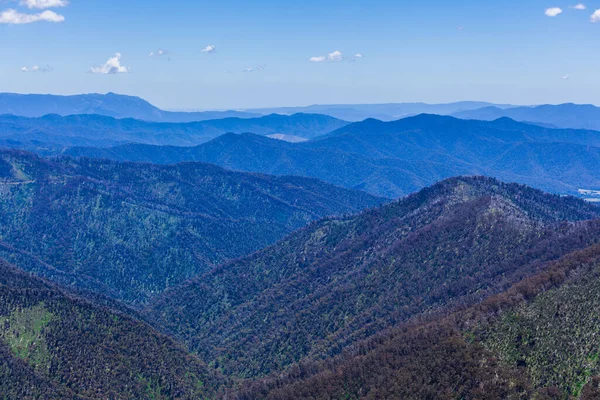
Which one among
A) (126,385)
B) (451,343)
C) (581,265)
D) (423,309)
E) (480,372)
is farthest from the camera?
(423,309)

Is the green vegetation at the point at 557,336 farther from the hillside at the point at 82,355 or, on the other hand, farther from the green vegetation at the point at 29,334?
the green vegetation at the point at 29,334

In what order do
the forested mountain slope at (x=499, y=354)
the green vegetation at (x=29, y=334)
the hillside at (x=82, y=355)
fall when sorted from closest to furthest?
the forested mountain slope at (x=499, y=354), the hillside at (x=82, y=355), the green vegetation at (x=29, y=334)

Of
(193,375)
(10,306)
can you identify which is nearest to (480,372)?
(193,375)

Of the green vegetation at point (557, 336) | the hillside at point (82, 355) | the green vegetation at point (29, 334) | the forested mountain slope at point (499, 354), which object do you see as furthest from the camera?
the green vegetation at point (29, 334)

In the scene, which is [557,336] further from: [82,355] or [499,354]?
[82,355]

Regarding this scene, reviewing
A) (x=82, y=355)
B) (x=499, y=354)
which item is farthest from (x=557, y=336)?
(x=82, y=355)

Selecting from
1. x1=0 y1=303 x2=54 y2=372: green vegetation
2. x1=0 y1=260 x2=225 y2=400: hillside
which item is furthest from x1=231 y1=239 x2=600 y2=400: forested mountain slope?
x1=0 y1=303 x2=54 y2=372: green vegetation

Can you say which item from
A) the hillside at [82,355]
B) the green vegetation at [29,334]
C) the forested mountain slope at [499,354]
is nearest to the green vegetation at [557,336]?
the forested mountain slope at [499,354]

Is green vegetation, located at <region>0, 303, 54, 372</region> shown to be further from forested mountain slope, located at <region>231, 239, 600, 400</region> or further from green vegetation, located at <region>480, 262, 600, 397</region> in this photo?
green vegetation, located at <region>480, 262, 600, 397</region>

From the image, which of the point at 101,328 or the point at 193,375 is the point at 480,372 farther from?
the point at 101,328
